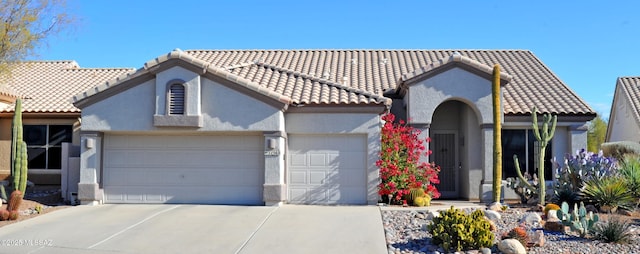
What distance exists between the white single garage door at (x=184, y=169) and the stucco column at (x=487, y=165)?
6.66 meters

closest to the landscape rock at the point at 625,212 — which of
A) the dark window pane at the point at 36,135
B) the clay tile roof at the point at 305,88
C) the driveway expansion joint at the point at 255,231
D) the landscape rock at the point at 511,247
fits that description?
the landscape rock at the point at 511,247

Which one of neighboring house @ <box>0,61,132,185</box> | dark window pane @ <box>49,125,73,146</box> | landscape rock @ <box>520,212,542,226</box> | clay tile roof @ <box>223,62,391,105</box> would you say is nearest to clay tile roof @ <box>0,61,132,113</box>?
neighboring house @ <box>0,61,132,185</box>

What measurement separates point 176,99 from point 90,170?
306 centimetres

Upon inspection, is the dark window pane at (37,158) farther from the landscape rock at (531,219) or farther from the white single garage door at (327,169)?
the landscape rock at (531,219)

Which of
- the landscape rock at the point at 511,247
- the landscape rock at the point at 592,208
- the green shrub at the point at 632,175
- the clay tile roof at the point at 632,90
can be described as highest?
the clay tile roof at the point at 632,90

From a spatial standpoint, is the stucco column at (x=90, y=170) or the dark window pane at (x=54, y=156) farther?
the dark window pane at (x=54, y=156)

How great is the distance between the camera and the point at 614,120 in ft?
105

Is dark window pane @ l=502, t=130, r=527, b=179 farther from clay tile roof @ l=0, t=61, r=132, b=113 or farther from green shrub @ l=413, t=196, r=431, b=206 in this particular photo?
clay tile roof @ l=0, t=61, r=132, b=113

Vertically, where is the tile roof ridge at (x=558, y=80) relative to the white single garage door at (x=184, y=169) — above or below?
above

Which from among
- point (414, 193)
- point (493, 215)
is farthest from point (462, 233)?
point (414, 193)

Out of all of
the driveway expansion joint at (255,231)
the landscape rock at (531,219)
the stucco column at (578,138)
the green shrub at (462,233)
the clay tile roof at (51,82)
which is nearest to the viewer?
the green shrub at (462,233)

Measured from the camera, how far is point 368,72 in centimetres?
2150

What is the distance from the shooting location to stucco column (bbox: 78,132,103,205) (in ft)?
50.2

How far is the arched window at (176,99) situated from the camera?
49.8 ft
